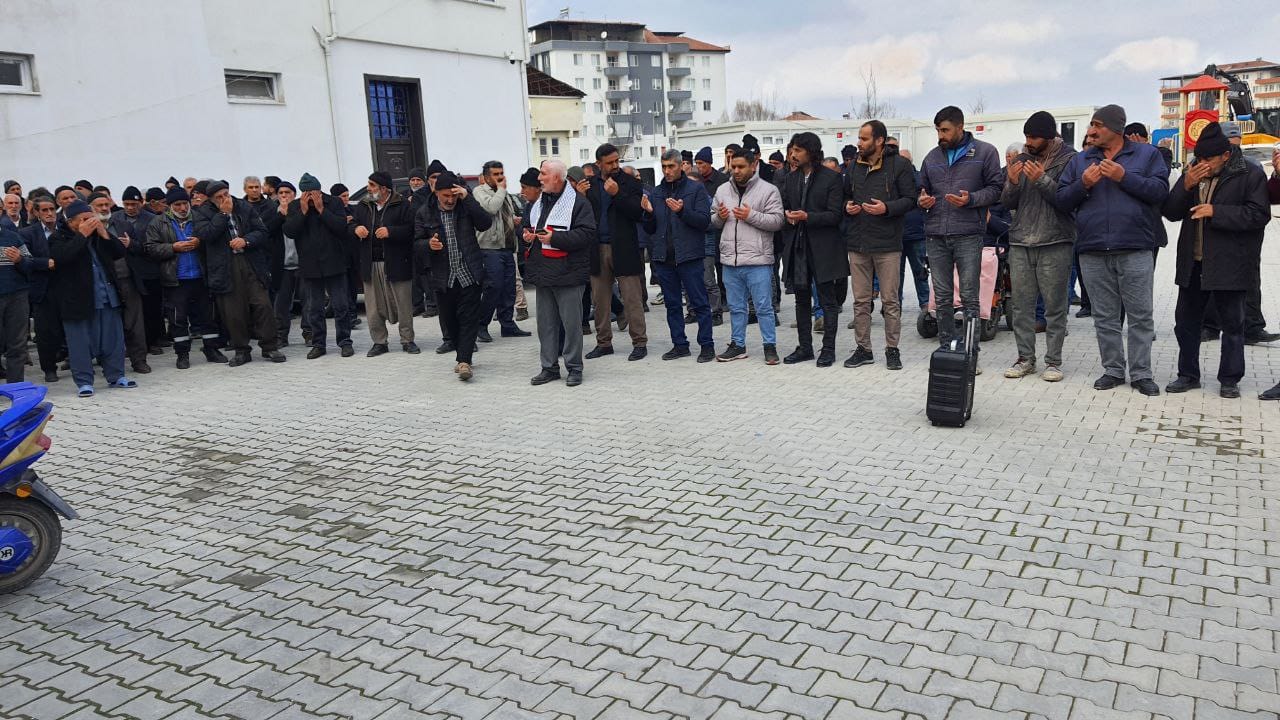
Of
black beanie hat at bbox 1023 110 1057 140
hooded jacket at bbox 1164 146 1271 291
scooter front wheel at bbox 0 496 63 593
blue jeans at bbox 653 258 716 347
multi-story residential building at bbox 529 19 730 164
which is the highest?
multi-story residential building at bbox 529 19 730 164

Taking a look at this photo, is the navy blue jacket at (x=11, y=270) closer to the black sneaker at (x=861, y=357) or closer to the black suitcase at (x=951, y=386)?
the black sneaker at (x=861, y=357)

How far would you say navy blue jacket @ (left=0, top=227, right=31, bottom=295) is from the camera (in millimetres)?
9430

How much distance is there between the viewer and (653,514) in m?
5.42

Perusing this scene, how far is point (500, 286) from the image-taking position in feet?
38.9

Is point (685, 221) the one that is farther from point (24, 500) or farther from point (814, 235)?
point (24, 500)

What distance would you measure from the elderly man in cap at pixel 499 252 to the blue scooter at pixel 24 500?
6407 millimetres

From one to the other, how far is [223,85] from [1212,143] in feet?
48.1

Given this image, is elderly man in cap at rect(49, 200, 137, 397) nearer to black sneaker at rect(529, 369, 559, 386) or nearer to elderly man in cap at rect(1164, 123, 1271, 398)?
black sneaker at rect(529, 369, 559, 386)

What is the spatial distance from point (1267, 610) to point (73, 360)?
9.81 metres

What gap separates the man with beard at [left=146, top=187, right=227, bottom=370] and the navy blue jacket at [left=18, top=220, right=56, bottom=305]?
1119 millimetres

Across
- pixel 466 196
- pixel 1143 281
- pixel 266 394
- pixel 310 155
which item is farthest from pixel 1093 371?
pixel 310 155

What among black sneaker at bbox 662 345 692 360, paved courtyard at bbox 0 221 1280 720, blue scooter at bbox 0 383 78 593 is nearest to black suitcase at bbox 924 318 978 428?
paved courtyard at bbox 0 221 1280 720

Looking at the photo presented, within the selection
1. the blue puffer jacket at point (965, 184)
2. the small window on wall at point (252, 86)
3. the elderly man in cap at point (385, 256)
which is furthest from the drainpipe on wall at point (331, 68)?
the blue puffer jacket at point (965, 184)

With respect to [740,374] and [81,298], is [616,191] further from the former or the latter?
[81,298]
